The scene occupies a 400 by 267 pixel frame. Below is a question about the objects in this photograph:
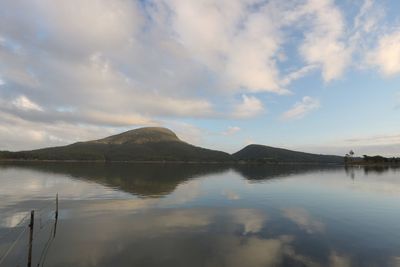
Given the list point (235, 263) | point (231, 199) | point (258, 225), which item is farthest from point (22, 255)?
point (231, 199)

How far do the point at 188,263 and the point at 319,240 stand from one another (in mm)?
16663

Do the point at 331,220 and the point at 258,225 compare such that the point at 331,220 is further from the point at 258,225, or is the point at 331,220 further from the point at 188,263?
the point at 188,263

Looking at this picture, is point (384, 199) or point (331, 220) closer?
point (331, 220)

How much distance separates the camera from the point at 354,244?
1352 inches

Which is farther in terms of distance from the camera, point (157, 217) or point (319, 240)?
point (157, 217)

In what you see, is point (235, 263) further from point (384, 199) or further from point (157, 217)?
point (384, 199)

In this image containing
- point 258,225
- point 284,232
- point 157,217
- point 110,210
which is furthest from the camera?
point 110,210

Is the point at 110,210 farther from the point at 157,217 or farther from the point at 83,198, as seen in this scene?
the point at 83,198

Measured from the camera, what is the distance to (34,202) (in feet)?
200

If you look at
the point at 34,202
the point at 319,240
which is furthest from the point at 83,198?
the point at 319,240

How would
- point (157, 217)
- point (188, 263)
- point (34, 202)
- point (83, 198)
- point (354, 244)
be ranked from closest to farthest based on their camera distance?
point (188, 263)
point (354, 244)
point (157, 217)
point (34, 202)
point (83, 198)

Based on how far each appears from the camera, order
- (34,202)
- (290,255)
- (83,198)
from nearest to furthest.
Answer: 1. (290,255)
2. (34,202)
3. (83,198)

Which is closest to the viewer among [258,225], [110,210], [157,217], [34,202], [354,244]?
[354,244]

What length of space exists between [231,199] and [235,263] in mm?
42280
